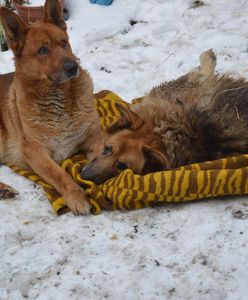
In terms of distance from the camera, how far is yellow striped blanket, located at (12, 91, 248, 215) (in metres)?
3.08

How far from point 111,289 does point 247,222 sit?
93cm

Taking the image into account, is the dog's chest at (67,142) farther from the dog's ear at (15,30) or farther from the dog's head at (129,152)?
the dog's ear at (15,30)

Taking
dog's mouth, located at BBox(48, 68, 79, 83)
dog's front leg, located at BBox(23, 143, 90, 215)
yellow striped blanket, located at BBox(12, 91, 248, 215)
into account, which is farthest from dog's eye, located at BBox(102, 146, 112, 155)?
dog's mouth, located at BBox(48, 68, 79, 83)

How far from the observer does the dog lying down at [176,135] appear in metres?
3.42

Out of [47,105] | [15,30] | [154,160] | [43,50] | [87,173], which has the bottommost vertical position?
[87,173]

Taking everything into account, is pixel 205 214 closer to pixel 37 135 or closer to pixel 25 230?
pixel 25 230

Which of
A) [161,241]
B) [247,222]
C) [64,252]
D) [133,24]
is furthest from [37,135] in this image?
[133,24]

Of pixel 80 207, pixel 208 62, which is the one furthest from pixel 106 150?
pixel 208 62

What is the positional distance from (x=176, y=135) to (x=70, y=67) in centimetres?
94

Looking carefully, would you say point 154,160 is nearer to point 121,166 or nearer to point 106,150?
point 121,166

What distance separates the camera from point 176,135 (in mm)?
3484

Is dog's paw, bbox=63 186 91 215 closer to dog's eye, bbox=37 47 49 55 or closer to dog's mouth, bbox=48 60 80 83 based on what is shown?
dog's mouth, bbox=48 60 80 83

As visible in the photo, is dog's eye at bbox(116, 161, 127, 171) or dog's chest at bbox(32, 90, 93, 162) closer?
dog's eye at bbox(116, 161, 127, 171)

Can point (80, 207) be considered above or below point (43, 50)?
below
